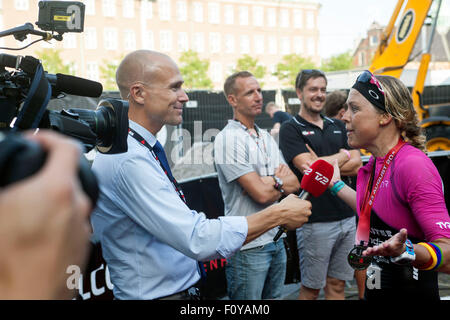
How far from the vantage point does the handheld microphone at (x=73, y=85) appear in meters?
1.34

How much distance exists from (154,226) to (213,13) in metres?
65.1

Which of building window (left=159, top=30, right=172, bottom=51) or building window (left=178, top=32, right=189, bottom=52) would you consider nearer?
building window (left=159, top=30, right=172, bottom=51)

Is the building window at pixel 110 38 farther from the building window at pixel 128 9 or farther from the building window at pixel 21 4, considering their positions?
the building window at pixel 21 4

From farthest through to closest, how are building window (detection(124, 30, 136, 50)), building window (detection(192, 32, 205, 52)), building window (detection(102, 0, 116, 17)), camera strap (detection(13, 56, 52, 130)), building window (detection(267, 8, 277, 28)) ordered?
1. building window (detection(267, 8, 277, 28))
2. building window (detection(192, 32, 205, 52))
3. building window (detection(124, 30, 136, 50))
4. building window (detection(102, 0, 116, 17))
5. camera strap (detection(13, 56, 52, 130))

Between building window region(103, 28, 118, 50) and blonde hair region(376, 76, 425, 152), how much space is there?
54547 millimetres

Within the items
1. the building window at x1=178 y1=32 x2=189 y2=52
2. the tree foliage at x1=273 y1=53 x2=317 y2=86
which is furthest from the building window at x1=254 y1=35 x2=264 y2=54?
the tree foliage at x1=273 y1=53 x2=317 y2=86

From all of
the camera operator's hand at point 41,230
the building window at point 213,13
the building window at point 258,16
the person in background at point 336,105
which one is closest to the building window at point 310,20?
the building window at point 258,16

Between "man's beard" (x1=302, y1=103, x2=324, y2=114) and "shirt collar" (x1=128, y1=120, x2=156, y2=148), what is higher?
"man's beard" (x1=302, y1=103, x2=324, y2=114)

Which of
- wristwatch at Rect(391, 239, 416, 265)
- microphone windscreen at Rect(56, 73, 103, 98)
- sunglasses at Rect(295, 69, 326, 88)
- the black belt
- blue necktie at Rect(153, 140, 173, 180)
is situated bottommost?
the black belt

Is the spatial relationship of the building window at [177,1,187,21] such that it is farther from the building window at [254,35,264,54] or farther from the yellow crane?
the yellow crane

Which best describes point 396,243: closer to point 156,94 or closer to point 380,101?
point 380,101

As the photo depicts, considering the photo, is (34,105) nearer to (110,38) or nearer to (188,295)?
(188,295)

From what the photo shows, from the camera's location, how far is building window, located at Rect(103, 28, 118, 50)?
5209cm

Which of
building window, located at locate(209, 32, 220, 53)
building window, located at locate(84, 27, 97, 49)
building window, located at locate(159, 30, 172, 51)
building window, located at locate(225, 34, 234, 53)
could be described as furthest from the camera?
building window, located at locate(225, 34, 234, 53)
